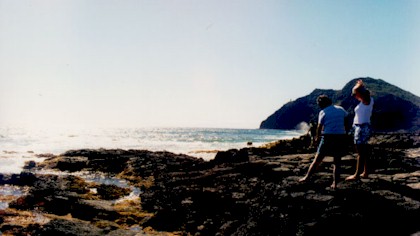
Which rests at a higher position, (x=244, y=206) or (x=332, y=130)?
(x=332, y=130)

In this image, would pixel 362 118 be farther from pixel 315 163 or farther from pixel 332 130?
pixel 315 163

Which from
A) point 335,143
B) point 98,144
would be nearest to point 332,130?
point 335,143

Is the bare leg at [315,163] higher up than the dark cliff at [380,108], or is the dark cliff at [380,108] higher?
the dark cliff at [380,108]

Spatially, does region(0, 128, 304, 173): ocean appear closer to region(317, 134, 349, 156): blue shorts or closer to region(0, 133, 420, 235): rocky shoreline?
region(0, 133, 420, 235): rocky shoreline

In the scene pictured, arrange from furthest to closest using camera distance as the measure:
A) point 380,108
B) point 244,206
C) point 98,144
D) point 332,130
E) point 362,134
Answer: point 380,108 → point 98,144 → point 244,206 → point 362,134 → point 332,130

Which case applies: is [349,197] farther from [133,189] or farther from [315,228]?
[133,189]

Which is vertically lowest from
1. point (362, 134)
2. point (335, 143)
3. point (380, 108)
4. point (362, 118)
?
point (335, 143)

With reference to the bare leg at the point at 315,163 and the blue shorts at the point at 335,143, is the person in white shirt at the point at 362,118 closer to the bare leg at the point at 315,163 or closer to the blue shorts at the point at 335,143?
the blue shorts at the point at 335,143

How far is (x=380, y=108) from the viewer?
130250mm

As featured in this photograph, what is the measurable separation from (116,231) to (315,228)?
469 cm

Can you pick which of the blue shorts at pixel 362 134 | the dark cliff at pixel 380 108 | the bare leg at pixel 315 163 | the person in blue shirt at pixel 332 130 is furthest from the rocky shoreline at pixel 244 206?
the dark cliff at pixel 380 108

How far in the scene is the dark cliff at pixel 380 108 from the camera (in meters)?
123

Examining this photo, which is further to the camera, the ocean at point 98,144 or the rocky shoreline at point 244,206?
the ocean at point 98,144

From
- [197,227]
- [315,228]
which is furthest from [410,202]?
[197,227]
